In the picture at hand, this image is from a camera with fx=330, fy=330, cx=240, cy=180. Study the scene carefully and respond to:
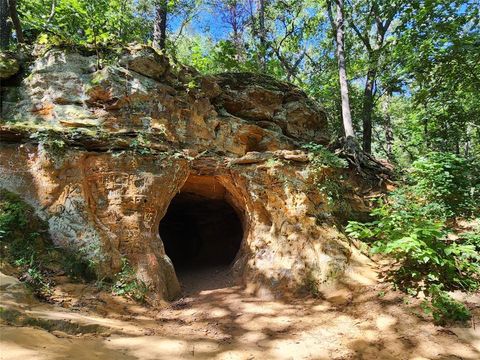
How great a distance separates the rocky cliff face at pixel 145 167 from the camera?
597cm

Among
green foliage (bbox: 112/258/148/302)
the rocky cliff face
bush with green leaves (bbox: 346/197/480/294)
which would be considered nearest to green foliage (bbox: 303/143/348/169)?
the rocky cliff face

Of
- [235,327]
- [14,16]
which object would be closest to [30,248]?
[235,327]

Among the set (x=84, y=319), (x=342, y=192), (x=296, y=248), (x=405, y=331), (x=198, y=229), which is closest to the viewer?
(x=84, y=319)

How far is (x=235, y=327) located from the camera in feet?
15.9

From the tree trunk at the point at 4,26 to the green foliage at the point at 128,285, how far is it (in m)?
6.59

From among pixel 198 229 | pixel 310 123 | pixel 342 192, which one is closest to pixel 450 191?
pixel 342 192

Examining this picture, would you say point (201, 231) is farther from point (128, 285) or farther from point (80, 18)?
point (80, 18)

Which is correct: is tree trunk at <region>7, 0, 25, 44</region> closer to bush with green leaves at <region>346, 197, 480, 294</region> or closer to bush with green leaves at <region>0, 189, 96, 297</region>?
bush with green leaves at <region>0, 189, 96, 297</region>

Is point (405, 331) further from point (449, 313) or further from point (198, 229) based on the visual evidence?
point (198, 229)

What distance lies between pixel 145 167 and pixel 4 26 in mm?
5621

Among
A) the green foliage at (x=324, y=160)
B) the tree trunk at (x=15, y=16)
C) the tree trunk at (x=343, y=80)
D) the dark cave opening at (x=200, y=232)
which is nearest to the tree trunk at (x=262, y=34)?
the tree trunk at (x=343, y=80)

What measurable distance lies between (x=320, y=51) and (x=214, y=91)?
846 centimetres

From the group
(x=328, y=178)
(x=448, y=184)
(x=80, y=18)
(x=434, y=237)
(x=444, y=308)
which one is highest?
(x=80, y=18)

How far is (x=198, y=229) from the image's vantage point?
1198cm
